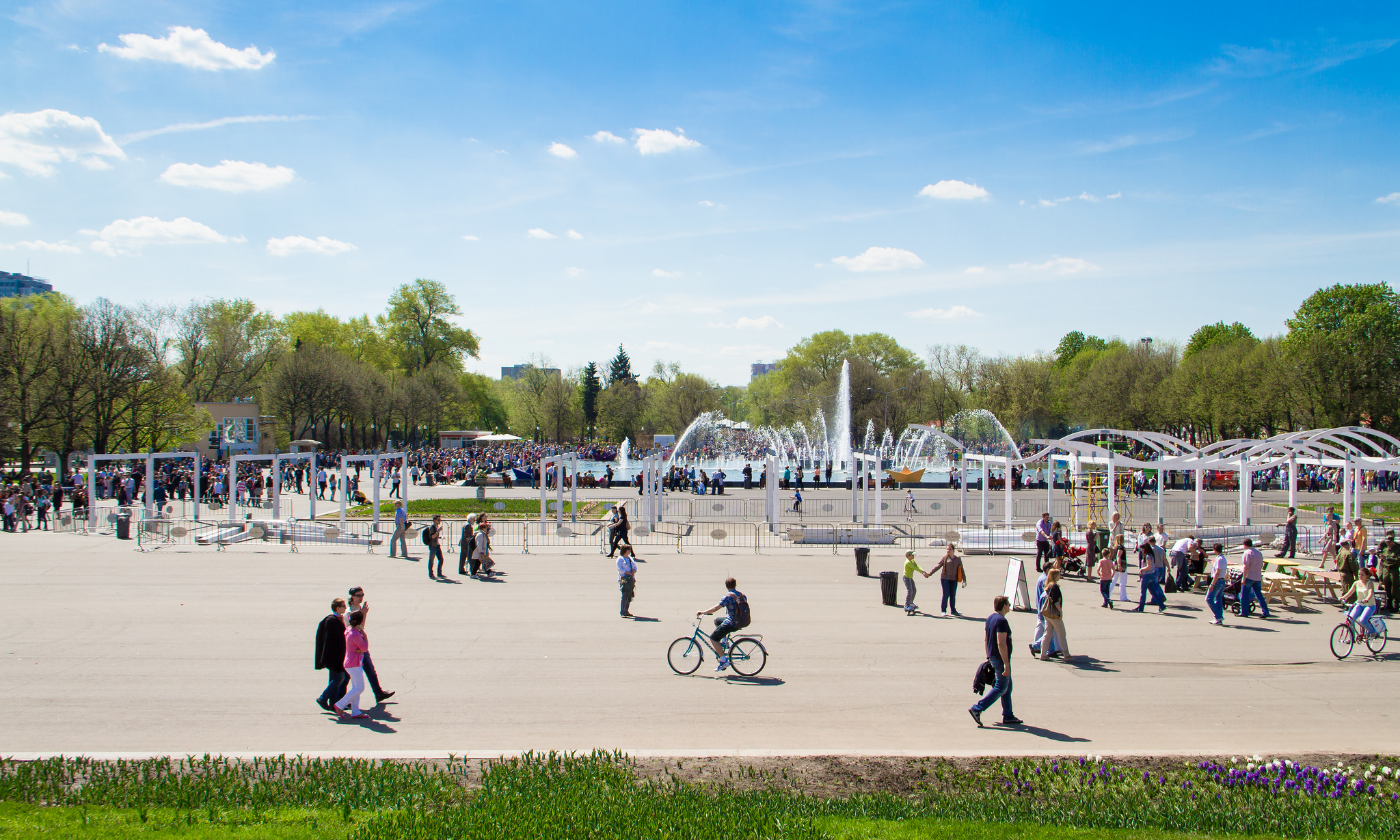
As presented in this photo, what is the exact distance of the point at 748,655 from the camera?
11648 millimetres

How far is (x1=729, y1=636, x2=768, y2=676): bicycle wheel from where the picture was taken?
11609 millimetres

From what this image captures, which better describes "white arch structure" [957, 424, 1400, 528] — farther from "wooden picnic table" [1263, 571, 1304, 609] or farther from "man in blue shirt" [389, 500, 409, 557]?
"man in blue shirt" [389, 500, 409, 557]

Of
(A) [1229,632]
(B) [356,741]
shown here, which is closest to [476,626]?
(B) [356,741]

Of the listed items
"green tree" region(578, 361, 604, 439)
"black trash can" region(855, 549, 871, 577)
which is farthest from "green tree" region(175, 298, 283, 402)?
"black trash can" region(855, 549, 871, 577)

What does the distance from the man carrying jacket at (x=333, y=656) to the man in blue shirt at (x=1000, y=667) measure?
24.9 ft

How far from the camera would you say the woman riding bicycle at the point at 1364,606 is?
41.9ft

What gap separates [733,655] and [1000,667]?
3780 millimetres

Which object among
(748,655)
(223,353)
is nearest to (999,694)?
(748,655)

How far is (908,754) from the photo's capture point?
869 cm

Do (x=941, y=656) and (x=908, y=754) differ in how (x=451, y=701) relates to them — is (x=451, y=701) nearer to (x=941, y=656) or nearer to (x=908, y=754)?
(x=908, y=754)

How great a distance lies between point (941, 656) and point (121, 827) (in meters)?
10.5

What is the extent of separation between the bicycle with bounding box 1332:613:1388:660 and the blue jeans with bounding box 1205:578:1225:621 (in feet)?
6.70

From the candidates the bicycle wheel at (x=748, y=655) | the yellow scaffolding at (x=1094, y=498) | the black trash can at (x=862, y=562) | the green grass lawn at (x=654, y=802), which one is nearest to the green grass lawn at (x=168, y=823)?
the green grass lawn at (x=654, y=802)

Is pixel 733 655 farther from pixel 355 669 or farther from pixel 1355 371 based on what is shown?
pixel 1355 371
